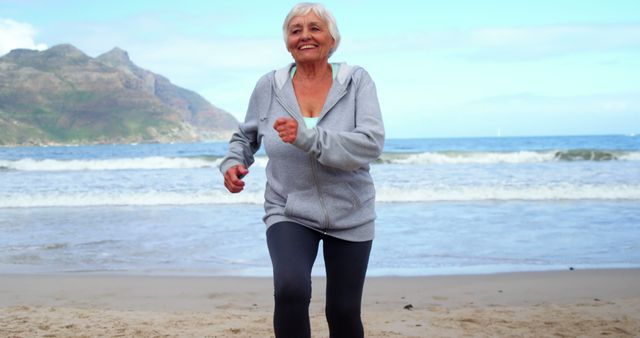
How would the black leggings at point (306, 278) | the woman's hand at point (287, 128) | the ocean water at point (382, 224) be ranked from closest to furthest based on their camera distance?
the woman's hand at point (287, 128) < the black leggings at point (306, 278) < the ocean water at point (382, 224)

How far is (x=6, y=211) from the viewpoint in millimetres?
14859

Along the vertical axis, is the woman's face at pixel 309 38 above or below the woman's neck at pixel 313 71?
above

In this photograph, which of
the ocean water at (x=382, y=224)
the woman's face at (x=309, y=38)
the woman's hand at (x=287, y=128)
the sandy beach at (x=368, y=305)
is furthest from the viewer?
the ocean water at (x=382, y=224)

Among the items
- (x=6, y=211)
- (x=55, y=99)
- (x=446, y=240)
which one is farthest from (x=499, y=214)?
(x=55, y=99)

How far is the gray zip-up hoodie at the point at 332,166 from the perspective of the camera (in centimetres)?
281

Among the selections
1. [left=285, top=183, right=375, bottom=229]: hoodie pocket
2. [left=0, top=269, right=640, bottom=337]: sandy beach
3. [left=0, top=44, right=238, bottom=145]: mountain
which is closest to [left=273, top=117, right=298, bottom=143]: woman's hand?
[left=285, top=183, right=375, bottom=229]: hoodie pocket

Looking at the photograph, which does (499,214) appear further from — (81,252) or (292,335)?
(292,335)

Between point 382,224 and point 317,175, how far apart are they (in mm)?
8475

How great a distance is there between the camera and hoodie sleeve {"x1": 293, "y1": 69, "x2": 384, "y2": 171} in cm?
262

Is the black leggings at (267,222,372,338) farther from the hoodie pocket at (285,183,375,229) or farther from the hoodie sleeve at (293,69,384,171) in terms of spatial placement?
the hoodie sleeve at (293,69,384,171)

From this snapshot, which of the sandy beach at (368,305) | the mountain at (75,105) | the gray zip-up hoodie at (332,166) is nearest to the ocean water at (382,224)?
the sandy beach at (368,305)

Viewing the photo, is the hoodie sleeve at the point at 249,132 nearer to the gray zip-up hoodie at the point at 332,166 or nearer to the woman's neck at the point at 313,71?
the gray zip-up hoodie at the point at 332,166

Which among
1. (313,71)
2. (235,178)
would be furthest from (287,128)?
(313,71)

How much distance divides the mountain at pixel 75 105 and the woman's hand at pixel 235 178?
82026 millimetres
